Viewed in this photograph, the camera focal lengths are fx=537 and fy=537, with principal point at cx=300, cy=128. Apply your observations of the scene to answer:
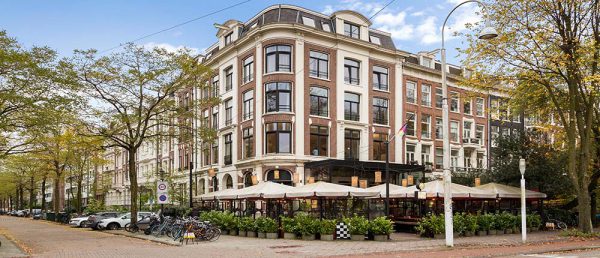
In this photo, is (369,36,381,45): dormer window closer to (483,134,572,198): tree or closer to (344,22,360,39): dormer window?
(344,22,360,39): dormer window

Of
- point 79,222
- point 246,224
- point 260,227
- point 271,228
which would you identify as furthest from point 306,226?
point 79,222

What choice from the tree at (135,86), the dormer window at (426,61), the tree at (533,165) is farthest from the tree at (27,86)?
the dormer window at (426,61)

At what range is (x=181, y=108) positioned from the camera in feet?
106

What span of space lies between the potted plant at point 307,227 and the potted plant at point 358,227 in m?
1.36

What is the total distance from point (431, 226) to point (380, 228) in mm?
2592

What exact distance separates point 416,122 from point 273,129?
609 inches

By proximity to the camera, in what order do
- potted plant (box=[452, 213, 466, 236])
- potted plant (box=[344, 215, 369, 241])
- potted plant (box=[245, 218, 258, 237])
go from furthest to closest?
potted plant (box=[245, 218, 258, 237]) < potted plant (box=[452, 213, 466, 236]) < potted plant (box=[344, 215, 369, 241])

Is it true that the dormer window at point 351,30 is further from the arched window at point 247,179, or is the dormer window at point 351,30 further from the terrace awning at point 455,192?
the terrace awning at point 455,192

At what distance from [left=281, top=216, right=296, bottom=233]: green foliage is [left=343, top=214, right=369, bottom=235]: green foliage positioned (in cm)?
228

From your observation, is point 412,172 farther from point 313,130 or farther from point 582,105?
point 582,105

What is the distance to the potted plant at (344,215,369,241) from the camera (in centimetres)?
2219

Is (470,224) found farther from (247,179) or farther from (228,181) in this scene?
(228,181)

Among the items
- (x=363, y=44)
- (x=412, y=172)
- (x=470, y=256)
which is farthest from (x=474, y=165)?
(x=470, y=256)

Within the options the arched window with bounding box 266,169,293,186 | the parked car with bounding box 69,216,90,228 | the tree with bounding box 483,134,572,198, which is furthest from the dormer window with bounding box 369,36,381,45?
the parked car with bounding box 69,216,90,228
